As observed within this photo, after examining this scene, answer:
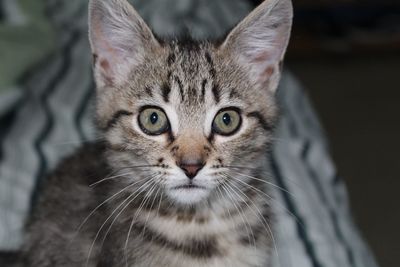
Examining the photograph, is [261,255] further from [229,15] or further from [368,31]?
[368,31]

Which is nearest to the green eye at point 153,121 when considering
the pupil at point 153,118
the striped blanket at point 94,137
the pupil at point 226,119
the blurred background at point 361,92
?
the pupil at point 153,118

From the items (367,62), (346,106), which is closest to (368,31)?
(367,62)

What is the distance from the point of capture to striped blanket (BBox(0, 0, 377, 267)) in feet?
4.49

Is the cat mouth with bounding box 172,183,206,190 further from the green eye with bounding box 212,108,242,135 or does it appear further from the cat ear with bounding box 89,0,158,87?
the cat ear with bounding box 89,0,158,87

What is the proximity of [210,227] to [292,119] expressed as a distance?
760 millimetres

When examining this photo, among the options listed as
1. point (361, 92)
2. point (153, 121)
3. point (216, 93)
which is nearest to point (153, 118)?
point (153, 121)

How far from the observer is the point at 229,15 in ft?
7.95

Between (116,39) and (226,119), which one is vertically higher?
(116,39)

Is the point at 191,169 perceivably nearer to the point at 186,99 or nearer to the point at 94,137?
the point at 186,99

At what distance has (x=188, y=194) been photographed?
1105 mm

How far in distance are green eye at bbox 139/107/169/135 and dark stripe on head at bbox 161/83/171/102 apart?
2 cm

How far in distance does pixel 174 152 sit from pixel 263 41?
0.30 metres

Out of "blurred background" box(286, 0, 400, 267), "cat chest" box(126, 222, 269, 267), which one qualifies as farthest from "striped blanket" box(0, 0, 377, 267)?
"blurred background" box(286, 0, 400, 267)

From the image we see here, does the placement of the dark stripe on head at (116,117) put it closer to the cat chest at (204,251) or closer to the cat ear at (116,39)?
the cat ear at (116,39)
